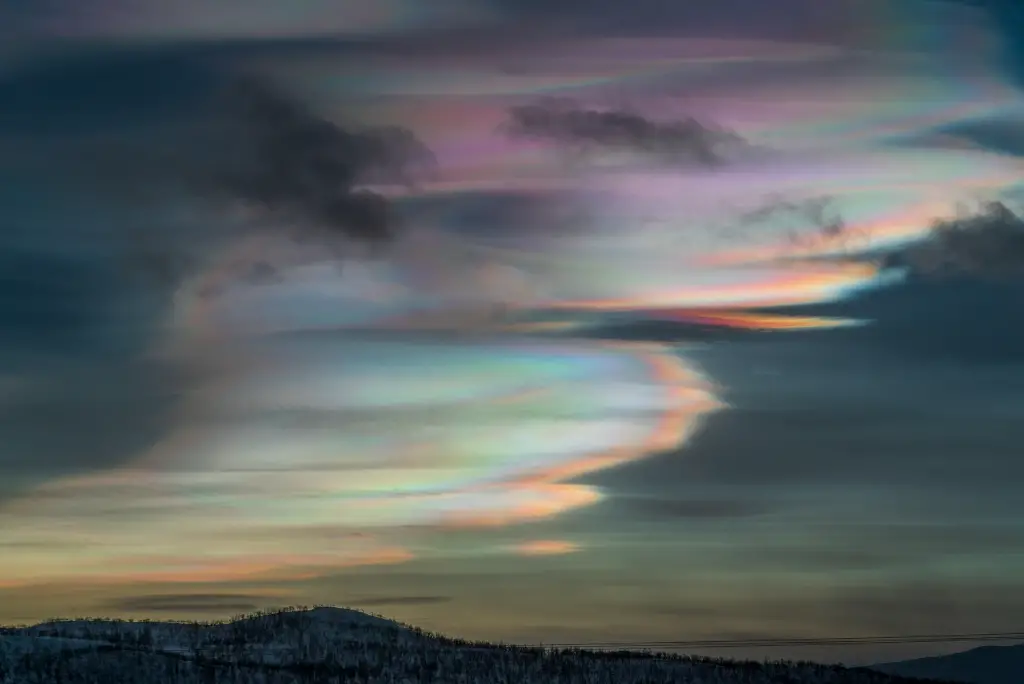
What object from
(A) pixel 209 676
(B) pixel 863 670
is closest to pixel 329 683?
(A) pixel 209 676

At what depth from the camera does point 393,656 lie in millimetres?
135500

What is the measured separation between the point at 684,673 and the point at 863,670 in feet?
66.0

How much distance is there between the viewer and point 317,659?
132 meters

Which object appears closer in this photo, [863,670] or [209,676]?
[209,676]

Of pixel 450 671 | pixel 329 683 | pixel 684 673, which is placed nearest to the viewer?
pixel 329 683

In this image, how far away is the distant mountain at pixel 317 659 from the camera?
115300mm

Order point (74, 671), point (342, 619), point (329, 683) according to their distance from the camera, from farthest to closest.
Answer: point (342, 619), point (329, 683), point (74, 671)

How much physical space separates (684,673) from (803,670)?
13.8m

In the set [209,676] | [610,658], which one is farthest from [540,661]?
[209,676]

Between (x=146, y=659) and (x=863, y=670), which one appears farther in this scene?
(x=863, y=670)

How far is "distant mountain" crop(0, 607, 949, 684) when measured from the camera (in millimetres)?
115300

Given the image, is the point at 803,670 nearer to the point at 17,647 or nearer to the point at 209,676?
the point at 209,676

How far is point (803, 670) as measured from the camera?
147m

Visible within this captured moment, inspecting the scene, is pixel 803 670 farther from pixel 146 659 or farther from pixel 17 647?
pixel 17 647
